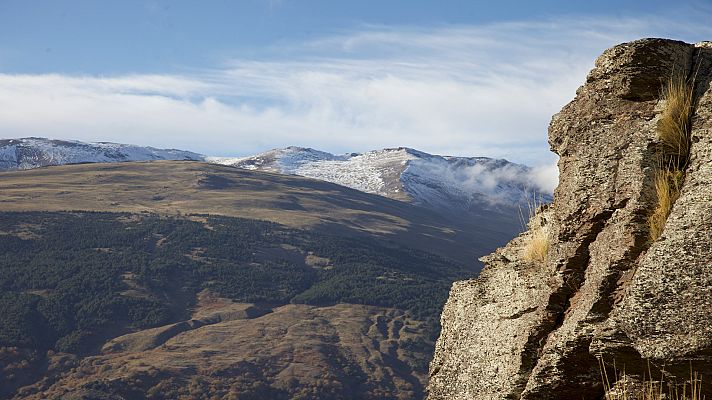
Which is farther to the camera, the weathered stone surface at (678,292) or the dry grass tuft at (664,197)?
the dry grass tuft at (664,197)

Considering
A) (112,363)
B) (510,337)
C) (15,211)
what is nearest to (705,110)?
(510,337)

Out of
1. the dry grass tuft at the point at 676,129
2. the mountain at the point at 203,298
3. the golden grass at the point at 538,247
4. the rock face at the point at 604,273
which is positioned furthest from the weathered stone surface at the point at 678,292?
the mountain at the point at 203,298

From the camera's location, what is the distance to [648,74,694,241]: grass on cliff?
6.77 meters

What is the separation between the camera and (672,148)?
23.6 feet

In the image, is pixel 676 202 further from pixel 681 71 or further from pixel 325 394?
pixel 325 394

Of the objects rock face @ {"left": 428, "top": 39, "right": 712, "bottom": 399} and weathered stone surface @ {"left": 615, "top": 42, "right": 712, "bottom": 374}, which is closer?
weathered stone surface @ {"left": 615, "top": 42, "right": 712, "bottom": 374}

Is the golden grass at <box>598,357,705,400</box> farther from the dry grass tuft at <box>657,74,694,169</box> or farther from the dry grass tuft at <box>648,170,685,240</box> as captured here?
the dry grass tuft at <box>657,74,694,169</box>

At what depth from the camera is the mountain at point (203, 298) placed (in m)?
103

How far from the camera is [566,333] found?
273 inches

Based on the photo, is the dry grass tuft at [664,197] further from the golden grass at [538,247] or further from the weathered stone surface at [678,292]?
the golden grass at [538,247]

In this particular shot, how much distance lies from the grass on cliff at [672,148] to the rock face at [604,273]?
0.09 m

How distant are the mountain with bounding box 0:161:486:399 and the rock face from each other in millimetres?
92834

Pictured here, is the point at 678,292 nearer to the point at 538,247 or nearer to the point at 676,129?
the point at 676,129

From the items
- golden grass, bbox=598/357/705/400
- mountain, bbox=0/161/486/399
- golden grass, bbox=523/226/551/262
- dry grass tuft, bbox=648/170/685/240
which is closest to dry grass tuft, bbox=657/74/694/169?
dry grass tuft, bbox=648/170/685/240
